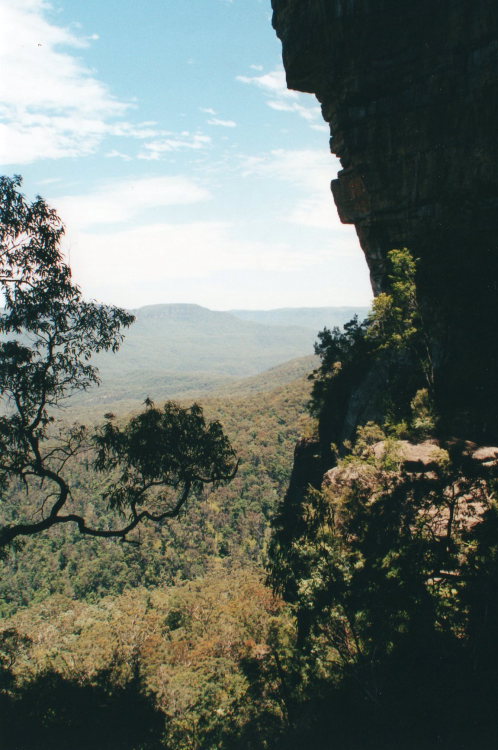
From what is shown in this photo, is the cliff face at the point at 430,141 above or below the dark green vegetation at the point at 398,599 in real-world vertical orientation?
above

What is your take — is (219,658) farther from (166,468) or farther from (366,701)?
(166,468)

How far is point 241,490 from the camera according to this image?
82.5 metres

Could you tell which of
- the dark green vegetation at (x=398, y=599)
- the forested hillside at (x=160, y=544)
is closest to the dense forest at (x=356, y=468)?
the dark green vegetation at (x=398, y=599)

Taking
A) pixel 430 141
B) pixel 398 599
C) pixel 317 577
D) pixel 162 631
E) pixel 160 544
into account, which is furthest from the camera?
pixel 160 544

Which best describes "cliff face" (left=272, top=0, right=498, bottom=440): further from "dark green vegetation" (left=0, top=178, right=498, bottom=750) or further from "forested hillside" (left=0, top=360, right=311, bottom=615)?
"forested hillside" (left=0, top=360, right=311, bottom=615)

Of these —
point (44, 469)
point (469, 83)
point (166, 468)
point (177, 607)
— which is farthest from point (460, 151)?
point (177, 607)

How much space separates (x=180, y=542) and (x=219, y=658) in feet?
176

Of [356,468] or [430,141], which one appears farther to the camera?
[430,141]

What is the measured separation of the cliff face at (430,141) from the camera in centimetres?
1509

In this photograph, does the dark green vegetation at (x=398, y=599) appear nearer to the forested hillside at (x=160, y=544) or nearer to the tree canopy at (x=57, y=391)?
the tree canopy at (x=57, y=391)

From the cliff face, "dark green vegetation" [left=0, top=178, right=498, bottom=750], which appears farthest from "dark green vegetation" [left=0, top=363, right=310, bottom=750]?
the cliff face

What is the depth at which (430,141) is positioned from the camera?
1825cm

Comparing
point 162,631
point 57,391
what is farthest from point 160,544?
point 57,391

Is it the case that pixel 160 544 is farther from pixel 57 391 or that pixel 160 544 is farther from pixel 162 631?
pixel 57 391
